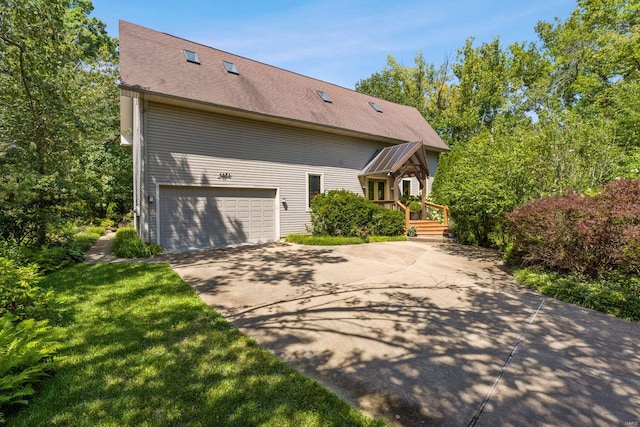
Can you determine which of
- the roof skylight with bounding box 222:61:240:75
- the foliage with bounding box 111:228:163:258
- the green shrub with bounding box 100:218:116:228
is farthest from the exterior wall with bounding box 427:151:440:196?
the green shrub with bounding box 100:218:116:228

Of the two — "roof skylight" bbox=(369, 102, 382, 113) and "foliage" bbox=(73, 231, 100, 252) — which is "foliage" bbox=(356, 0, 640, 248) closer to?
"roof skylight" bbox=(369, 102, 382, 113)

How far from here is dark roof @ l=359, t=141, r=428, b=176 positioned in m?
14.0

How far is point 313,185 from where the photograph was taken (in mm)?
13789

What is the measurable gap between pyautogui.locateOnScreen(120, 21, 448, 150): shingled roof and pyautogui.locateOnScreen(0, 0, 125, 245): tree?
1.62 metres

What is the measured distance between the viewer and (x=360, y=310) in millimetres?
4715

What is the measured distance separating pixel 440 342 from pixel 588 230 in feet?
14.0

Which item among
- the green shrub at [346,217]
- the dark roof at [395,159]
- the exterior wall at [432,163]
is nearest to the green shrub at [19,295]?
the green shrub at [346,217]

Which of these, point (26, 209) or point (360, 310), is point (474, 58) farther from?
point (26, 209)

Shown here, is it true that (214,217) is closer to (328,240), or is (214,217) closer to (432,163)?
(328,240)

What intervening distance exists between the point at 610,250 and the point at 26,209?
41.8ft

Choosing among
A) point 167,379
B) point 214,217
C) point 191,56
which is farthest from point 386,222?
point 167,379

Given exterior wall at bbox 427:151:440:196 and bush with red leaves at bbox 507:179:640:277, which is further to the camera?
exterior wall at bbox 427:151:440:196

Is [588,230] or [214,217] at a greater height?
[214,217]

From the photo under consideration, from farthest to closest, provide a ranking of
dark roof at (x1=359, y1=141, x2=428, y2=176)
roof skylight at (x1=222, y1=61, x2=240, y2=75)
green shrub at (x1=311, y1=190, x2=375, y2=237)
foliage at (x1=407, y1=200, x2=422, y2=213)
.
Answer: foliage at (x1=407, y1=200, x2=422, y2=213), dark roof at (x1=359, y1=141, x2=428, y2=176), roof skylight at (x1=222, y1=61, x2=240, y2=75), green shrub at (x1=311, y1=190, x2=375, y2=237)
